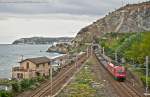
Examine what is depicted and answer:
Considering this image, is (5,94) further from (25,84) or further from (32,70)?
(32,70)

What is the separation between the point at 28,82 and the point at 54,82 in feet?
23.2

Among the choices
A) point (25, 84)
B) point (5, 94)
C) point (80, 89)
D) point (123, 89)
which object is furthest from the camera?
point (25, 84)

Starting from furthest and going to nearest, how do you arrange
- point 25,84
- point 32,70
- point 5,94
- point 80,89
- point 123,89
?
point 32,70 → point 25,84 → point 123,89 → point 80,89 → point 5,94

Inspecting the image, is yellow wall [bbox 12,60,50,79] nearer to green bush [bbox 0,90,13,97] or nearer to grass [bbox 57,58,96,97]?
grass [bbox 57,58,96,97]

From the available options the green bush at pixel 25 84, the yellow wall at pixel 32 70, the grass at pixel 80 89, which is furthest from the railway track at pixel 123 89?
the yellow wall at pixel 32 70

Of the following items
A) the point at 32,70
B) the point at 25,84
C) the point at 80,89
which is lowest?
the point at 80,89

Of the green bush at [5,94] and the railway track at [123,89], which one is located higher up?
the green bush at [5,94]

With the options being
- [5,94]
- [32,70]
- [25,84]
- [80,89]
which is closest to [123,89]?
[80,89]

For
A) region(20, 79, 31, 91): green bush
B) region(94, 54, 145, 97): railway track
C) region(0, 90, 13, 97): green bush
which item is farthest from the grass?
region(0, 90, 13, 97): green bush

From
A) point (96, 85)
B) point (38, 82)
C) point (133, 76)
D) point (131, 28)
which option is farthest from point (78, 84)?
point (131, 28)

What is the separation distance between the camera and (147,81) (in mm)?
52500

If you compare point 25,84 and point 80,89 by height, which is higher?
point 25,84

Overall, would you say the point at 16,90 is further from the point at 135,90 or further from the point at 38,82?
the point at 135,90

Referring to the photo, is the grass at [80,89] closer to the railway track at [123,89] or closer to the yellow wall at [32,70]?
the railway track at [123,89]
